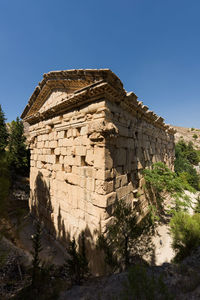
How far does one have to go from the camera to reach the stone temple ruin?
336 centimetres

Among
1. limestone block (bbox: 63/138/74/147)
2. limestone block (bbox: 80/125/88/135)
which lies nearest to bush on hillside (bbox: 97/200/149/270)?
limestone block (bbox: 80/125/88/135)

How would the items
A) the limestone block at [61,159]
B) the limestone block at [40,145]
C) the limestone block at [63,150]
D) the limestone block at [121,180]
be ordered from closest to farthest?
the limestone block at [121,180], the limestone block at [63,150], the limestone block at [61,159], the limestone block at [40,145]

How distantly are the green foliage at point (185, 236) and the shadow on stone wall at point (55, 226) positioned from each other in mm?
1968

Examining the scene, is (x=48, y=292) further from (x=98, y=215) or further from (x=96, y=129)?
(x=96, y=129)

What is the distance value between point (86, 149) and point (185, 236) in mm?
3454

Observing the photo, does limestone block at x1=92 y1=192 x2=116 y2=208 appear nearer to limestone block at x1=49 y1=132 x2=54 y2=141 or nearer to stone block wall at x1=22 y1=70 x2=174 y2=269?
stone block wall at x1=22 y1=70 x2=174 y2=269

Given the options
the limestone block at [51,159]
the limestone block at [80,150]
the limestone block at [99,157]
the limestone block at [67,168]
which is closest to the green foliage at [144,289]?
the limestone block at [99,157]

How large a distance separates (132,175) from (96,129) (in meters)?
2.24

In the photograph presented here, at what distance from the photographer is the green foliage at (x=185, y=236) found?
3230 mm

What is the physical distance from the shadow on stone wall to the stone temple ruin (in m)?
0.04

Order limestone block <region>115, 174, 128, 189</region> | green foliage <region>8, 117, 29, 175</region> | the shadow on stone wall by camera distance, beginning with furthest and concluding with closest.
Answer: green foliage <region>8, 117, 29, 175</region> → limestone block <region>115, 174, 128, 189</region> → the shadow on stone wall

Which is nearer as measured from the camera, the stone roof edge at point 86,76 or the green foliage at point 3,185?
the green foliage at point 3,185

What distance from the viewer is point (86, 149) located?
12.5ft

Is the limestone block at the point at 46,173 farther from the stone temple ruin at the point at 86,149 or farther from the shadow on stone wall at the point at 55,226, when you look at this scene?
the shadow on stone wall at the point at 55,226
